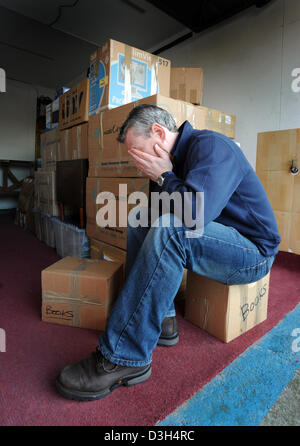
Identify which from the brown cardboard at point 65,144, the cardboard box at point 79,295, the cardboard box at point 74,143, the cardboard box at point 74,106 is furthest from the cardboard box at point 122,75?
the cardboard box at point 79,295

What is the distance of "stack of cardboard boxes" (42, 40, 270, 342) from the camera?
119 centimetres

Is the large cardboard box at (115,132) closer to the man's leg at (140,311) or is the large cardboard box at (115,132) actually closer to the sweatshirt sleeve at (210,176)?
the sweatshirt sleeve at (210,176)

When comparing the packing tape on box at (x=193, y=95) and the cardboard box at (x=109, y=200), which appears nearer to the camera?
the cardboard box at (x=109, y=200)

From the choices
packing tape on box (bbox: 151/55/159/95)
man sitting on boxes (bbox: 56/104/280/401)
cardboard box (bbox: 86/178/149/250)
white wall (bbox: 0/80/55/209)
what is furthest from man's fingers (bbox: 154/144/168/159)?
white wall (bbox: 0/80/55/209)

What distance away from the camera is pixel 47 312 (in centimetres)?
124

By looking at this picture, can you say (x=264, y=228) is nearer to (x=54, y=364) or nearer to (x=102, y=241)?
(x=54, y=364)

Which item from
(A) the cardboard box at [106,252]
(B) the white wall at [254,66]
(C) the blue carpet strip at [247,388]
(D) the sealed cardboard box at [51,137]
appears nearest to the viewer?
(C) the blue carpet strip at [247,388]

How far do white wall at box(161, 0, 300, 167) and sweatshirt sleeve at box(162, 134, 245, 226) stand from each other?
6.16ft

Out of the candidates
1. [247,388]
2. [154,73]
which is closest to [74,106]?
[154,73]

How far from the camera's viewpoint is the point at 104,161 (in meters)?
1.82

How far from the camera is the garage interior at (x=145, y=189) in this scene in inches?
31.7

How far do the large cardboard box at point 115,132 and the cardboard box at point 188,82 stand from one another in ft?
2.75

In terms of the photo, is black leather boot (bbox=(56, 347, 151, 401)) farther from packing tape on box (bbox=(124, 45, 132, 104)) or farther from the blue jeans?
packing tape on box (bbox=(124, 45, 132, 104))
